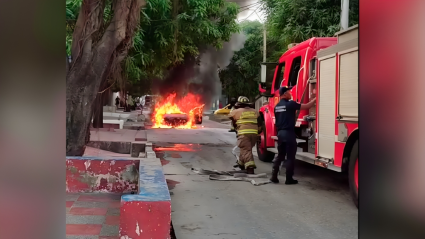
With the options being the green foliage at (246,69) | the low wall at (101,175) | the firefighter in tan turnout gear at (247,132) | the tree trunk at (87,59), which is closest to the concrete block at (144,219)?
the low wall at (101,175)

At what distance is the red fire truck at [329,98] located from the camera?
17.8ft

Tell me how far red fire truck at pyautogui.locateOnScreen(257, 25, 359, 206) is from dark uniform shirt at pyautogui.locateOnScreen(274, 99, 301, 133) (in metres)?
0.38

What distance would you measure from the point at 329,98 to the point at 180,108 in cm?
2305

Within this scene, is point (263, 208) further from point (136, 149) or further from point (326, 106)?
point (136, 149)

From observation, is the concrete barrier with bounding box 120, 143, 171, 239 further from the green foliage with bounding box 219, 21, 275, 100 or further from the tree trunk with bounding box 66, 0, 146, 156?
the green foliage with bounding box 219, 21, 275, 100

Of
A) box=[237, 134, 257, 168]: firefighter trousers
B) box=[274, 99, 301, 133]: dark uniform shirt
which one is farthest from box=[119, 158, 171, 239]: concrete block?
box=[237, 134, 257, 168]: firefighter trousers

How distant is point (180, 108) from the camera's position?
28.8 meters

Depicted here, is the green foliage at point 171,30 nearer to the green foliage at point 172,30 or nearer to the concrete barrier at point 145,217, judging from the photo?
the green foliage at point 172,30

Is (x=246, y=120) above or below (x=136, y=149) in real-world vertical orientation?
above

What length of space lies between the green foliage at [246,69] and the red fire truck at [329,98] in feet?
73.6

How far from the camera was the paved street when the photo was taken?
4.46 m

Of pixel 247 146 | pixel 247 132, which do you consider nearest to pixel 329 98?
pixel 247 132

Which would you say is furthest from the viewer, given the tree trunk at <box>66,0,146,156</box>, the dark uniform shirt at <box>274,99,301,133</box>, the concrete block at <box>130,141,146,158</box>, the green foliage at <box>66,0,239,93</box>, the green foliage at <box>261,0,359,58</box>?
the green foliage at <box>66,0,239,93</box>

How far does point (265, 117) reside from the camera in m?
9.27
